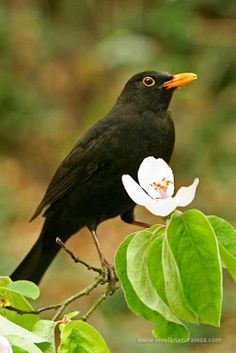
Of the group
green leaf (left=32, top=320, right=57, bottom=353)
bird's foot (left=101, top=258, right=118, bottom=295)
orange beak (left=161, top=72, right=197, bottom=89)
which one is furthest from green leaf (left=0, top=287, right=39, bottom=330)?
orange beak (left=161, top=72, right=197, bottom=89)

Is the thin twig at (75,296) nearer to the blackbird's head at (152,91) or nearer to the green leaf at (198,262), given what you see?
the green leaf at (198,262)

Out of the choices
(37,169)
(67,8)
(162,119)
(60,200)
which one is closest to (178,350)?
(60,200)

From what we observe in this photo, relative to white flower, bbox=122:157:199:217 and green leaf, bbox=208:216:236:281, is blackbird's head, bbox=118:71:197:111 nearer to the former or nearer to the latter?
white flower, bbox=122:157:199:217

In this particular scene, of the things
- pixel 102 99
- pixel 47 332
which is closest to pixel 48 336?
pixel 47 332

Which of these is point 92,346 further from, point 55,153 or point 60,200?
point 55,153

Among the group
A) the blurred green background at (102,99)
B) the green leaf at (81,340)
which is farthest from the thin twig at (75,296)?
the blurred green background at (102,99)

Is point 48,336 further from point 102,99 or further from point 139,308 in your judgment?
point 102,99
